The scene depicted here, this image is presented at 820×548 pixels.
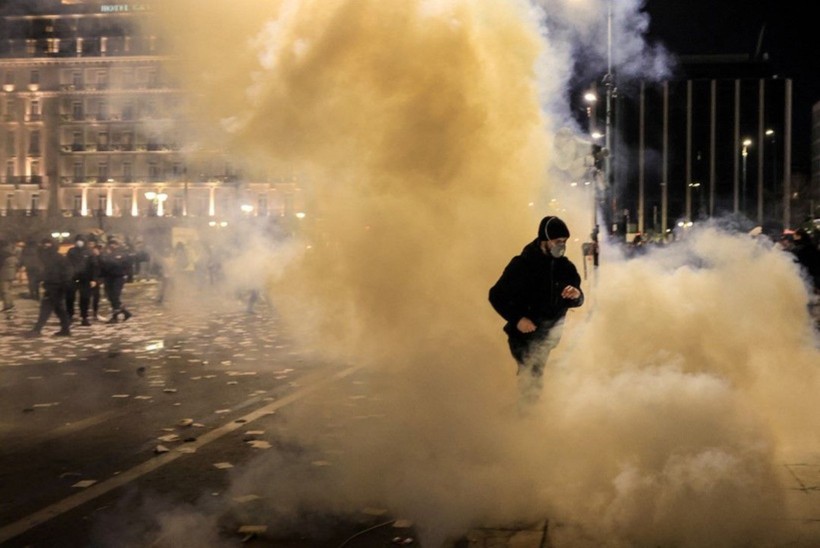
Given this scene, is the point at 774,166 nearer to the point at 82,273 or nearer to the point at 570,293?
the point at 82,273

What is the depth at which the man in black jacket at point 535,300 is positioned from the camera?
5996 mm

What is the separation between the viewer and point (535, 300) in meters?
6.05

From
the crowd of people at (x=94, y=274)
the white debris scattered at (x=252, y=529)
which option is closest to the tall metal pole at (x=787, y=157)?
the crowd of people at (x=94, y=274)

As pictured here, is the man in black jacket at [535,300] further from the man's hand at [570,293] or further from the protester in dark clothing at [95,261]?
the protester in dark clothing at [95,261]

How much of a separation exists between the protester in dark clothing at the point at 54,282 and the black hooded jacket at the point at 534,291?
39.8ft

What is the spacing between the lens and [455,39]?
8.48 metres

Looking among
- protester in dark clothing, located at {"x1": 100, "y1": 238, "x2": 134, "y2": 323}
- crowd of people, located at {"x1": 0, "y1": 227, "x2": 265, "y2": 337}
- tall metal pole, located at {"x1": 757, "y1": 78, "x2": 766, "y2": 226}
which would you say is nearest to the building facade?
crowd of people, located at {"x1": 0, "y1": 227, "x2": 265, "y2": 337}

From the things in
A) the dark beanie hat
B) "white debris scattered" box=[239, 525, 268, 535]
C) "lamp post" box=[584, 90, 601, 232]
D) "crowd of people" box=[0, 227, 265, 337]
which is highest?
"lamp post" box=[584, 90, 601, 232]

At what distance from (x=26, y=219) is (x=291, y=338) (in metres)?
14.4

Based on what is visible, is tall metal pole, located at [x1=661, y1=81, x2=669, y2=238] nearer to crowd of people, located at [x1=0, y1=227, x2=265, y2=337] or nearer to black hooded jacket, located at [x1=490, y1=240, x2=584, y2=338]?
crowd of people, located at [x1=0, y1=227, x2=265, y2=337]

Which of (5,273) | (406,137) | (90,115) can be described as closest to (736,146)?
(90,115)

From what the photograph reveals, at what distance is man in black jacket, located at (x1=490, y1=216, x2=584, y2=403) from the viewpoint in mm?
5996

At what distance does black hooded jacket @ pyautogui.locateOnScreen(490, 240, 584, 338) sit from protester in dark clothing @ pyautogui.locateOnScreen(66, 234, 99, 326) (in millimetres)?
13576

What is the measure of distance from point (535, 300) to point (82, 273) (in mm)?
14567
